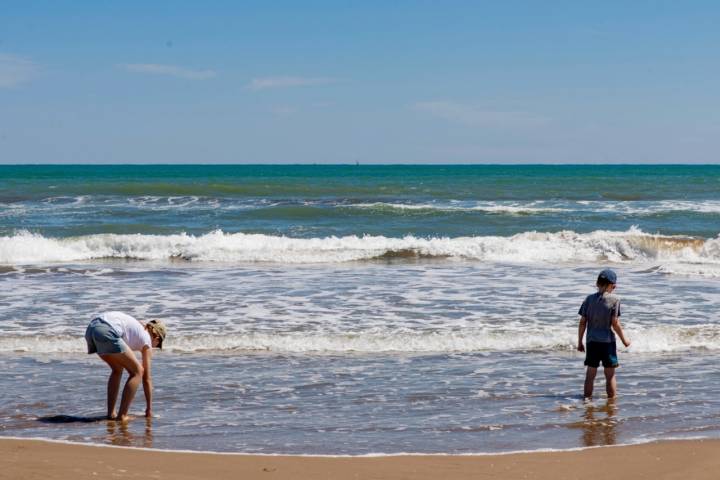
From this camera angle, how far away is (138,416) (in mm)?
8398

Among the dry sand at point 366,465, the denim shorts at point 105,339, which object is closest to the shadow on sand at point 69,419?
the denim shorts at point 105,339

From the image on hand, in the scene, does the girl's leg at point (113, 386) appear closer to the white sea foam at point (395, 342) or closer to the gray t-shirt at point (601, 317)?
the white sea foam at point (395, 342)

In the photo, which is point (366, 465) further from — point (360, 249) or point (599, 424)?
point (360, 249)

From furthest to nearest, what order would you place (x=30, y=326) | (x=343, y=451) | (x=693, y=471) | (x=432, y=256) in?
(x=432, y=256) < (x=30, y=326) < (x=343, y=451) < (x=693, y=471)

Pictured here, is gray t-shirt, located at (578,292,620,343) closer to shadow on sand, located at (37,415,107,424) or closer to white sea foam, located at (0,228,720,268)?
shadow on sand, located at (37,415,107,424)

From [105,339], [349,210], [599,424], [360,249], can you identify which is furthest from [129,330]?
[349,210]

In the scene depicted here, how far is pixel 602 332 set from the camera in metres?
9.20

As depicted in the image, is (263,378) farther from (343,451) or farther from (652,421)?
(652,421)

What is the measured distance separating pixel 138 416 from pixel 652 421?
4407 mm

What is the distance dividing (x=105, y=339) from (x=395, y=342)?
4451 mm

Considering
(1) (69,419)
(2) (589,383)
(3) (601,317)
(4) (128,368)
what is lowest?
(1) (69,419)

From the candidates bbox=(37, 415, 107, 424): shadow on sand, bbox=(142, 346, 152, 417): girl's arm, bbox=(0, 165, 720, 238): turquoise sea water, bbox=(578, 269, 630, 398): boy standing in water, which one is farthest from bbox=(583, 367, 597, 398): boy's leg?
bbox=(0, 165, 720, 238): turquoise sea water

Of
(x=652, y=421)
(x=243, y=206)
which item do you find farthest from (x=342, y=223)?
(x=652, y=421)

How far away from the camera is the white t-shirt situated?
8227 mm
